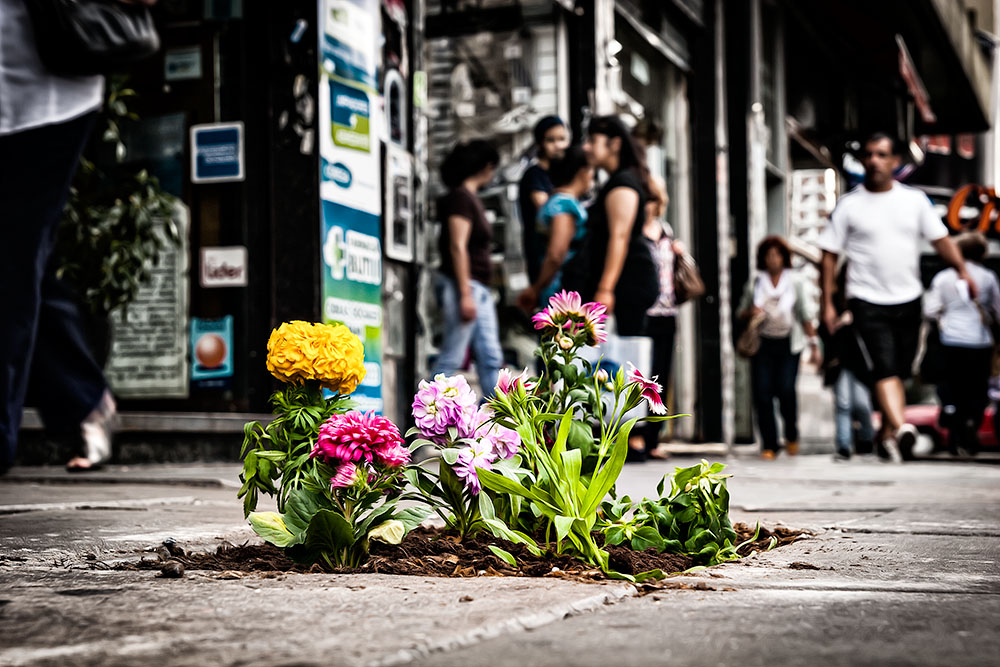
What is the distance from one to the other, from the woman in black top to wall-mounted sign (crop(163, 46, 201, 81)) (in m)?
2.21

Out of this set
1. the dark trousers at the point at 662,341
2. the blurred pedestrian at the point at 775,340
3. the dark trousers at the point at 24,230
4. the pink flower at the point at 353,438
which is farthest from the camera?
the blurred pedestrian at the point at 775,340

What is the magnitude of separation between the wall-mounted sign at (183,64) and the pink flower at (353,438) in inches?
179

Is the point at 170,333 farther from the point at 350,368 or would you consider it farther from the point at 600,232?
the point at 350,368

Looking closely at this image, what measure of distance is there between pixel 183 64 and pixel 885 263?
4251 mm

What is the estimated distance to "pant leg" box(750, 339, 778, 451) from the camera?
995 centimetres

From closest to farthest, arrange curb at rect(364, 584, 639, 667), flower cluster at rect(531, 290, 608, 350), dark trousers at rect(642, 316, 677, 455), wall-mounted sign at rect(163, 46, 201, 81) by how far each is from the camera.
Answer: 1. curb at rect(364, 584, 639, 667)
2. flower cluster at rect(531, 290, 608, 350)
3. wall-mounted sign at rect(163, 46, 201, 81)
4. dark trousers at rect(642, 316, 677, 455)

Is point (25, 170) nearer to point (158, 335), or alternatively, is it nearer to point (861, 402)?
point (158, 335)

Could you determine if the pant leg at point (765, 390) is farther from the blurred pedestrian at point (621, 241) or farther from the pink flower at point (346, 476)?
the pink flower at point (346, 476)

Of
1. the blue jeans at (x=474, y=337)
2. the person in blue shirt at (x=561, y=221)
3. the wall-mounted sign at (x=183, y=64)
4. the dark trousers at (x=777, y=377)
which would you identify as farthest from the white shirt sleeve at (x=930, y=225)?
the wall-mounted sign at (x=183, y=64)

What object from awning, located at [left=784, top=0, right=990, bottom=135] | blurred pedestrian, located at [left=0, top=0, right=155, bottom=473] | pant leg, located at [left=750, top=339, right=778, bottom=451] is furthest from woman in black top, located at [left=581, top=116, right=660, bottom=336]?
awning, located at [left=784, top=0, right=990, bottom=135]

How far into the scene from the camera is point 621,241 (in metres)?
6.98

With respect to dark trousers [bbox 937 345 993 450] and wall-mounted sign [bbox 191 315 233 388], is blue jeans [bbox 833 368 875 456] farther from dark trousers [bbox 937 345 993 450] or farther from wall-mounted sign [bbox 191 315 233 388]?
wall-mounted sign [bbox 191 315 233 388]

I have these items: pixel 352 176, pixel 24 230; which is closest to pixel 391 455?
pixel 24 230

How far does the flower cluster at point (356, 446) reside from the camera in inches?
→ 92.7
